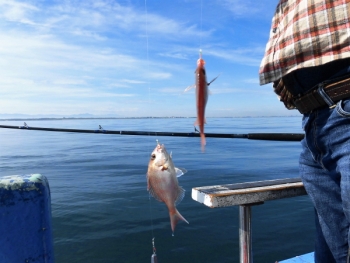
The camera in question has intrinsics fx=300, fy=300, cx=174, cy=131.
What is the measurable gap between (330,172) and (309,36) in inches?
30.9

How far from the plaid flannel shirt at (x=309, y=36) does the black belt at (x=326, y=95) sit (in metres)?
0.13

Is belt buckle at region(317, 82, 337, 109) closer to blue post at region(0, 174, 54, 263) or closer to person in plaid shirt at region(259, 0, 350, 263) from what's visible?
A: person in plaid shirt at region(259, 0, 350, 263)

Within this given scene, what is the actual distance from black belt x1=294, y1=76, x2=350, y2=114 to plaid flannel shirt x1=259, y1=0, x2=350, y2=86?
13 centimetres

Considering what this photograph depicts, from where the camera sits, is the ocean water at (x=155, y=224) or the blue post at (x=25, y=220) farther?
the ocean water at (x=155, y=224)

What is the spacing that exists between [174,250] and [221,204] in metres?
3.98

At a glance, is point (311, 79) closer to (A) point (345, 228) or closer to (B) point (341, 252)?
(A) point (345, 228)

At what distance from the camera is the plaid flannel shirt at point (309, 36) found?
1532 millimetres

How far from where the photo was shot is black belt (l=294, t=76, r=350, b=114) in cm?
155

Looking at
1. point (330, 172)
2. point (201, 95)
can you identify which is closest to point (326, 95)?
point (330, 172)

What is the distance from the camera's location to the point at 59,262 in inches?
216

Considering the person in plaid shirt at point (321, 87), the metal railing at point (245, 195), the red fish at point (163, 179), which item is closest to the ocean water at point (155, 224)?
the red fish at point (163, 179)

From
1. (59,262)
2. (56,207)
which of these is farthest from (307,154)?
(56,207)

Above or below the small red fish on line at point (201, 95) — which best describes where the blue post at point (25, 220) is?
below

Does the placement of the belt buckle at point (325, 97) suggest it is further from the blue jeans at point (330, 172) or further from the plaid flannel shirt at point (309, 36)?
the plaid flannel shirt at point (309, 36)
